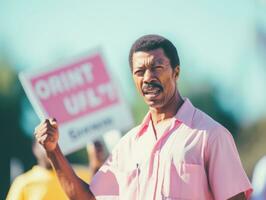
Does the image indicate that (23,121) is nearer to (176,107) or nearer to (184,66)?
(184,66)

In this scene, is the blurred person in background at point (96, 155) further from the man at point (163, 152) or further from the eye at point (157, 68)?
the eye at point (157, 68)

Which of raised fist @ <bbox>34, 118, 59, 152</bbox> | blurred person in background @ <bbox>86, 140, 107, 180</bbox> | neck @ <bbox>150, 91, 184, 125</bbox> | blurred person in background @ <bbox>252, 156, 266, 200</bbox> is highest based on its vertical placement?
raised fist @ <bbox>34, 118, 59, 152</bbox>

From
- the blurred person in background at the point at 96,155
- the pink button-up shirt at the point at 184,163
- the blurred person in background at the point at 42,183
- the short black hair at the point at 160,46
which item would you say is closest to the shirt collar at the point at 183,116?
the pink button-up shirt at the point at 184,163

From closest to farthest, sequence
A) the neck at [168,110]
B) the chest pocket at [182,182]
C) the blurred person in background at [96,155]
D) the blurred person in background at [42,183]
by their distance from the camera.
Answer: the chest pocket at [182,182] → the neck at [168,110] → the blurred person in background at [42,183] → the blurred person in background at [96,155]

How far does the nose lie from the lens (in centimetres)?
225

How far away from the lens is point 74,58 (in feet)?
12.9

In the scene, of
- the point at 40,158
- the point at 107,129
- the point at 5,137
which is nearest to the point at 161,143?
the point at 107,129

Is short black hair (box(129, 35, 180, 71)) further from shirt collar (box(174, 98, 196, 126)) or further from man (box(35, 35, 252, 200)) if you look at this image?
shirt collar (box(174, 98, 196, 126))

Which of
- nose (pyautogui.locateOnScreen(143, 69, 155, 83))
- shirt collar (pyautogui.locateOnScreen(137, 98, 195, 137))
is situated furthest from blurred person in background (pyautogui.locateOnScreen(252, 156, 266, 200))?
nose (pyautogui.locateOnScreen(143, 69, 155, 83))

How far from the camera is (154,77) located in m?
2.26

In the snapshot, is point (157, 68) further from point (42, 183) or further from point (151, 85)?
point (42, 183)

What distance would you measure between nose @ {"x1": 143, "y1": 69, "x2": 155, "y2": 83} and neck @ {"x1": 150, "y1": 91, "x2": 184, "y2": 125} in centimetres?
9

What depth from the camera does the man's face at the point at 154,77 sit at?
2244mm

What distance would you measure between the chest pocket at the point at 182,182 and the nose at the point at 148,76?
215mm
